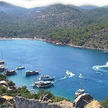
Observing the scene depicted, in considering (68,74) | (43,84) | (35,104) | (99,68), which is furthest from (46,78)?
(35,104)

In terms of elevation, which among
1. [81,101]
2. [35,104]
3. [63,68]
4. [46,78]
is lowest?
[63,68]

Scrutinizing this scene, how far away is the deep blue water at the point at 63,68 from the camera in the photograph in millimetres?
32594

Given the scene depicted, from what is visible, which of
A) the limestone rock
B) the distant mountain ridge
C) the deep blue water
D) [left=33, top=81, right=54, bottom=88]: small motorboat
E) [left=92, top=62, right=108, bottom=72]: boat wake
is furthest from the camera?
the distant mountain ridge

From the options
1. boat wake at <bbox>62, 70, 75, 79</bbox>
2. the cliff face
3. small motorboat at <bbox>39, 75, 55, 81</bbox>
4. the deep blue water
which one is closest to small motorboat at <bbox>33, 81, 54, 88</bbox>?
the deep blue water

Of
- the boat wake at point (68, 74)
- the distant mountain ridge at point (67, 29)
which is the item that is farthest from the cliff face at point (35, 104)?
the distant mountain ridge at point (67, 29)

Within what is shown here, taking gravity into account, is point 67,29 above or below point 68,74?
below

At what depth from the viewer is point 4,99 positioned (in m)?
21.6

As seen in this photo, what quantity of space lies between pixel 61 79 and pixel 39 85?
301cm

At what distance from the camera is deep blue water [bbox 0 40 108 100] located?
107 feet

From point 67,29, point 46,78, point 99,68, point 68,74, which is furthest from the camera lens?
point 67,29

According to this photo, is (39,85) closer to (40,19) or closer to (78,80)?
(78,80)

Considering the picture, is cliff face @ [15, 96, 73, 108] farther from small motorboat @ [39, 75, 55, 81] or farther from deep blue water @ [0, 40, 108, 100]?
small motorboat @ [39, 75, 55, 81]

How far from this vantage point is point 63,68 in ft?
140

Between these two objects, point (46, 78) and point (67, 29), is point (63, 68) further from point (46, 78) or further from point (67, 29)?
point (67, 29)
